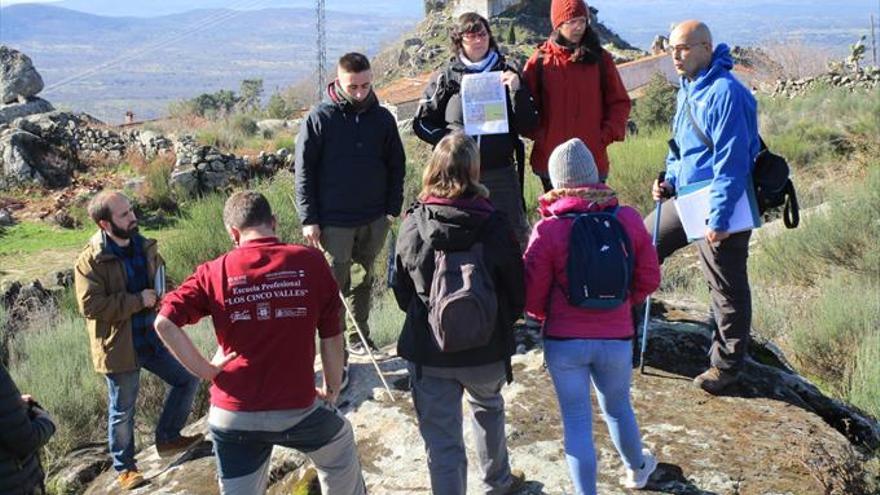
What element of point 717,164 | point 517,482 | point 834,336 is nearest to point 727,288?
point 717,164

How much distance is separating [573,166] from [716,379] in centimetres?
167

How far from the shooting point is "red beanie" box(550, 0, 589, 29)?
4.73m

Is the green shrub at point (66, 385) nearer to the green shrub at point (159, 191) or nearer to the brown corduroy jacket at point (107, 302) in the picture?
the brown corduroy jacket at point (107, 302)

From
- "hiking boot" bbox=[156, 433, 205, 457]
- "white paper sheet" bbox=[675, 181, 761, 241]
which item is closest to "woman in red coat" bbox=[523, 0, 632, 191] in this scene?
"white paper sheet" bbox=[675, 181, 761, 241]

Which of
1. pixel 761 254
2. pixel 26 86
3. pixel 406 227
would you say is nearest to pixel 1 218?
pixel 26 86

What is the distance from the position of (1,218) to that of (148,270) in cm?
1375

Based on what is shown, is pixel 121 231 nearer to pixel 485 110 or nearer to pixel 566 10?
pixel 485 110

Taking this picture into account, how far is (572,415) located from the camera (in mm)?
3520

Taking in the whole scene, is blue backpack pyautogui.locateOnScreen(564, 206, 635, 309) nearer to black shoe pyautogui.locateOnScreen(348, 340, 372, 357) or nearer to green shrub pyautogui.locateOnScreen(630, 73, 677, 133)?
black shoe pyautogui.locateOnScreen(348, 340, 372, 357)

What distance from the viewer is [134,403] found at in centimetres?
466

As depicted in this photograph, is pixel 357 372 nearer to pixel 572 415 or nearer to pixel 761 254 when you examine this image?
pixel 572 415

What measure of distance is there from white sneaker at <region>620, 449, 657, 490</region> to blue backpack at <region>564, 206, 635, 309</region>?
2.57ft

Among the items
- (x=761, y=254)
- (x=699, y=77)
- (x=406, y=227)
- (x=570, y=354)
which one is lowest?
(x=761, y=254)

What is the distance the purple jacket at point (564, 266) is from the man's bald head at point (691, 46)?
3.33 feet
